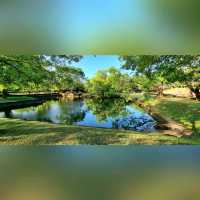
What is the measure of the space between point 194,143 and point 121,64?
1342 millimetres

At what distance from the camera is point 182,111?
5707 mm

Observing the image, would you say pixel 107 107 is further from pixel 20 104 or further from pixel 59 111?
pixel 20 104

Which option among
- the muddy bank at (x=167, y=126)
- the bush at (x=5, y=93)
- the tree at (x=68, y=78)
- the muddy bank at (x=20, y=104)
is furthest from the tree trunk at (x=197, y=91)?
the bush at (x=5, y=93)

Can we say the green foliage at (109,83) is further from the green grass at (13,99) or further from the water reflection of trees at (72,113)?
the green grass at (13,99)

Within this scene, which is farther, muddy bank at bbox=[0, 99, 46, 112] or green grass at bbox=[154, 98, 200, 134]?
muddy bank at bbox=[0, 99, 46, 112]

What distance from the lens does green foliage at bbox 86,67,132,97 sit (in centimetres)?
560

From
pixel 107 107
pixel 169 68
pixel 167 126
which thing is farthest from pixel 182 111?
pixel 107 107

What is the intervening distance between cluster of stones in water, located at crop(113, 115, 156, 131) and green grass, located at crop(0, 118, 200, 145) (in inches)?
2.6

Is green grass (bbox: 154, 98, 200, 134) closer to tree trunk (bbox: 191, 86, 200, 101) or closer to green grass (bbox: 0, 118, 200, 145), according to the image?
tree trunk (bbox: 191, 86, 200, 101)

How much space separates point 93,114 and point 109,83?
44 centimetres

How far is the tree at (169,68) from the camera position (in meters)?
5.46

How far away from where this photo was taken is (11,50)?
536cm

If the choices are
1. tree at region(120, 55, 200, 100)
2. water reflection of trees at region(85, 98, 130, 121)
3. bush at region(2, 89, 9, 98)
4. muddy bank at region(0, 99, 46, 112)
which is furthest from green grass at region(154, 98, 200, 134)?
bush at region(2, 89, 9, 98)
